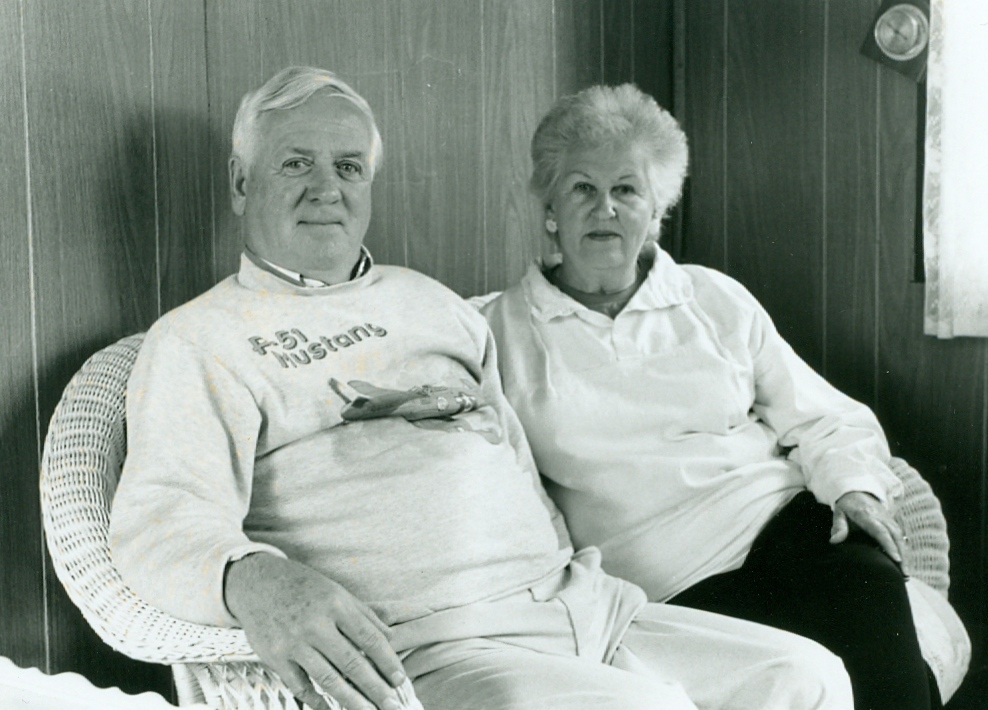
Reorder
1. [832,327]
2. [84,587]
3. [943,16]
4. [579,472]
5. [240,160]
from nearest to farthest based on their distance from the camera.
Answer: [84,587], [240,160], [579,472], [943,16], [832,327]

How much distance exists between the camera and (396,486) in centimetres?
150

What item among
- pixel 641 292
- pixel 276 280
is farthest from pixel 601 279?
pixel 276 280

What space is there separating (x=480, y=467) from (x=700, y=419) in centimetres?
54

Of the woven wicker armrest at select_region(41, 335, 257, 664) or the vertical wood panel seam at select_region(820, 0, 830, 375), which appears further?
the vertical wood panel seam at select_region(820, 0, 830, 375)

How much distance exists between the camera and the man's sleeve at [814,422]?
1940 mm

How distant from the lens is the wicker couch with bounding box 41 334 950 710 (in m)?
1.29

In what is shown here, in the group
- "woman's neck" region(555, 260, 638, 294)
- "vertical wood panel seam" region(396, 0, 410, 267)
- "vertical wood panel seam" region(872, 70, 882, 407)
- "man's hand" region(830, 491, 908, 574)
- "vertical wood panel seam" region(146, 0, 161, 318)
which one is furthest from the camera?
"vertical wood panel seam" region(872, 70, 882, 407)

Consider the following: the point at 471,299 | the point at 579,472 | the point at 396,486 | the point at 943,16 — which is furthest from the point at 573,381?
the point at 943,16

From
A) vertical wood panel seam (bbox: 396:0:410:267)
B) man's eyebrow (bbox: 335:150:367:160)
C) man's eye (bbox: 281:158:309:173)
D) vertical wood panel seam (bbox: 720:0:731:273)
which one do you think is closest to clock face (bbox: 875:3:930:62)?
vertical wood panel seam (bbox: 720:0:731:273)

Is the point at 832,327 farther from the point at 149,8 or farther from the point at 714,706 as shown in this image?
the point at 149,8

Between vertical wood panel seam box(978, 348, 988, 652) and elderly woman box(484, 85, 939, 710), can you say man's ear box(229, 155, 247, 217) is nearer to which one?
elderly woman box(484, 85, 939, 710)

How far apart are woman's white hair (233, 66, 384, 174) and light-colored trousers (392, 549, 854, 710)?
777 mm

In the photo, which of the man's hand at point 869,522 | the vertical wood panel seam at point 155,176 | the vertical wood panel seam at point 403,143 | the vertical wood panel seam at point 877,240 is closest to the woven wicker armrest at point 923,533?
the man's hand at point 869,522

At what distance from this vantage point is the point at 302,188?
1634 millimetres
